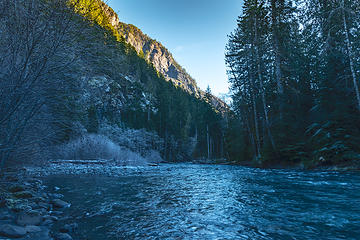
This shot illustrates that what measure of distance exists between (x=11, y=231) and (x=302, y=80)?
19.5 meters

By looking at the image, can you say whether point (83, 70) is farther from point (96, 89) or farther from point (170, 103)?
point (170, 103)

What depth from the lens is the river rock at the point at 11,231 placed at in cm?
282

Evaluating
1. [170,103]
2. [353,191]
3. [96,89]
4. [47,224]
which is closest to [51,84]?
[96,89]

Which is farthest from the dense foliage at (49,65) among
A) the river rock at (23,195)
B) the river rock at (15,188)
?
the river rock at (23,195)

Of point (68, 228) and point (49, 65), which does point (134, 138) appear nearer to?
point (68, 228)

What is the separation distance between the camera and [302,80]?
16.3 meters

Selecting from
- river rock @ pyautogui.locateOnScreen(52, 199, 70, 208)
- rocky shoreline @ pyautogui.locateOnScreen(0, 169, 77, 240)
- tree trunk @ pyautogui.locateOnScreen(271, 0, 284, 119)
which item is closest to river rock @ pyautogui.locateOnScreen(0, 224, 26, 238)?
rocky shoreline @ pyautogui.locateOnScreen(0, 169, 77, 240)

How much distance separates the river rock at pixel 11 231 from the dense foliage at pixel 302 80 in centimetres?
1298

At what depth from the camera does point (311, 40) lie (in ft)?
37.7

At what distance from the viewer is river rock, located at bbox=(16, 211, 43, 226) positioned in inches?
134

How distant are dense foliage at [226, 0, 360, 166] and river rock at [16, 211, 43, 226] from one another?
12853mm

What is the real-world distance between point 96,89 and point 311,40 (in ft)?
42.5

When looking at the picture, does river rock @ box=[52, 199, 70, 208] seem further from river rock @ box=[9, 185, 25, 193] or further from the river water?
river rock @ box=[9, 185, 25, 193]

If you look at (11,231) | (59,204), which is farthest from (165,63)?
(11,231)
